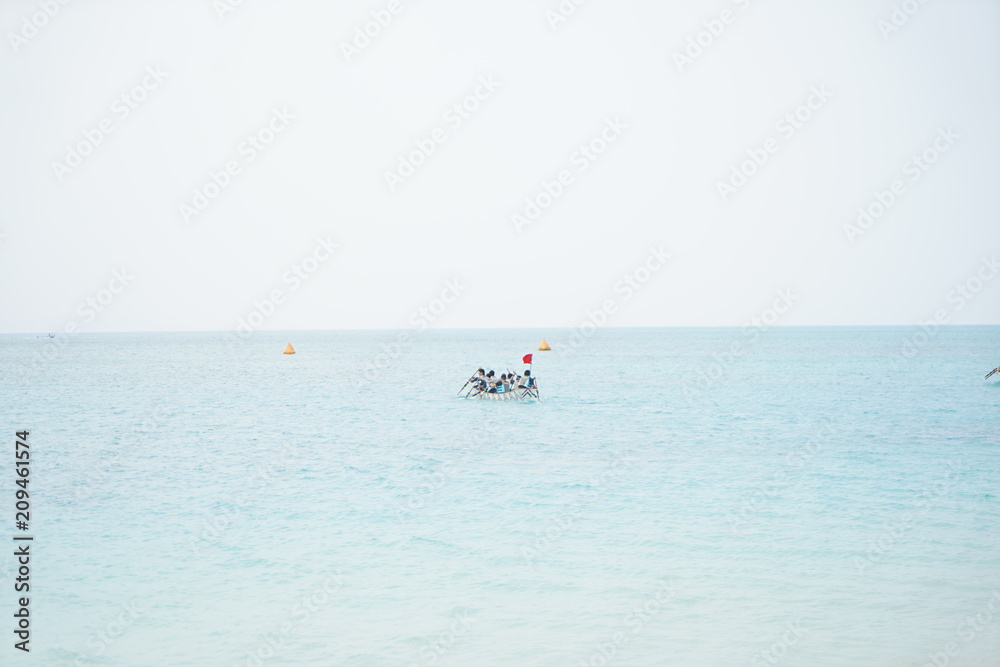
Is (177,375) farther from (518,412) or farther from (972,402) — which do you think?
(972,402)

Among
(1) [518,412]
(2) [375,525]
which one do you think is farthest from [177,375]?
(2) [375,525]

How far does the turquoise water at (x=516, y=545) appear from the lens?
9.42m

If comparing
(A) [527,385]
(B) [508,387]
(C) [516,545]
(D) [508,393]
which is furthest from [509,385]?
(C) [516,545]

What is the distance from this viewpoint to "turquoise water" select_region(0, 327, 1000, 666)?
9.42 metres

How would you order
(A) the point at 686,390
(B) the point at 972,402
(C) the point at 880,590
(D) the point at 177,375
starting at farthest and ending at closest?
(D) the point at 177,375 → (A) the point at 686,390 → (B) the point at 972,402 → (C) the point at 880,590

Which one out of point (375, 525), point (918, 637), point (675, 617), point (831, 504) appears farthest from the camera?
point (831, 504)

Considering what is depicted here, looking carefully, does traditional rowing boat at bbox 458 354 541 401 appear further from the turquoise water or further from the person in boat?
the turquoise water

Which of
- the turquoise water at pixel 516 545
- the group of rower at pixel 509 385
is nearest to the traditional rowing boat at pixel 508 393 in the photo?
the group of rower at pixel 509 385

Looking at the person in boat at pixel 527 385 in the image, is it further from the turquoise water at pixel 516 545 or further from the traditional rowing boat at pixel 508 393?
the turquoise water at pixel 516 545

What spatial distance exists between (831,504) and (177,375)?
2723 inches

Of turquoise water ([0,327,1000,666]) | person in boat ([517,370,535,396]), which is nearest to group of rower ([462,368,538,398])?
person in boat ([517,370,535,396])

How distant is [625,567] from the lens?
1215 cm

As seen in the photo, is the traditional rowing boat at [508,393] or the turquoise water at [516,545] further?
the traditional rowing boat at [508,393]

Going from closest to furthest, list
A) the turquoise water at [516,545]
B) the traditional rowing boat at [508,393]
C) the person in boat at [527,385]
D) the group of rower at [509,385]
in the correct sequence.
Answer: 1. the turquoise water at [516,545]
2. the group of rower at [509,385]
3. the traditional rowing boat at [508,393]
4. the person in boat at [527,385]
